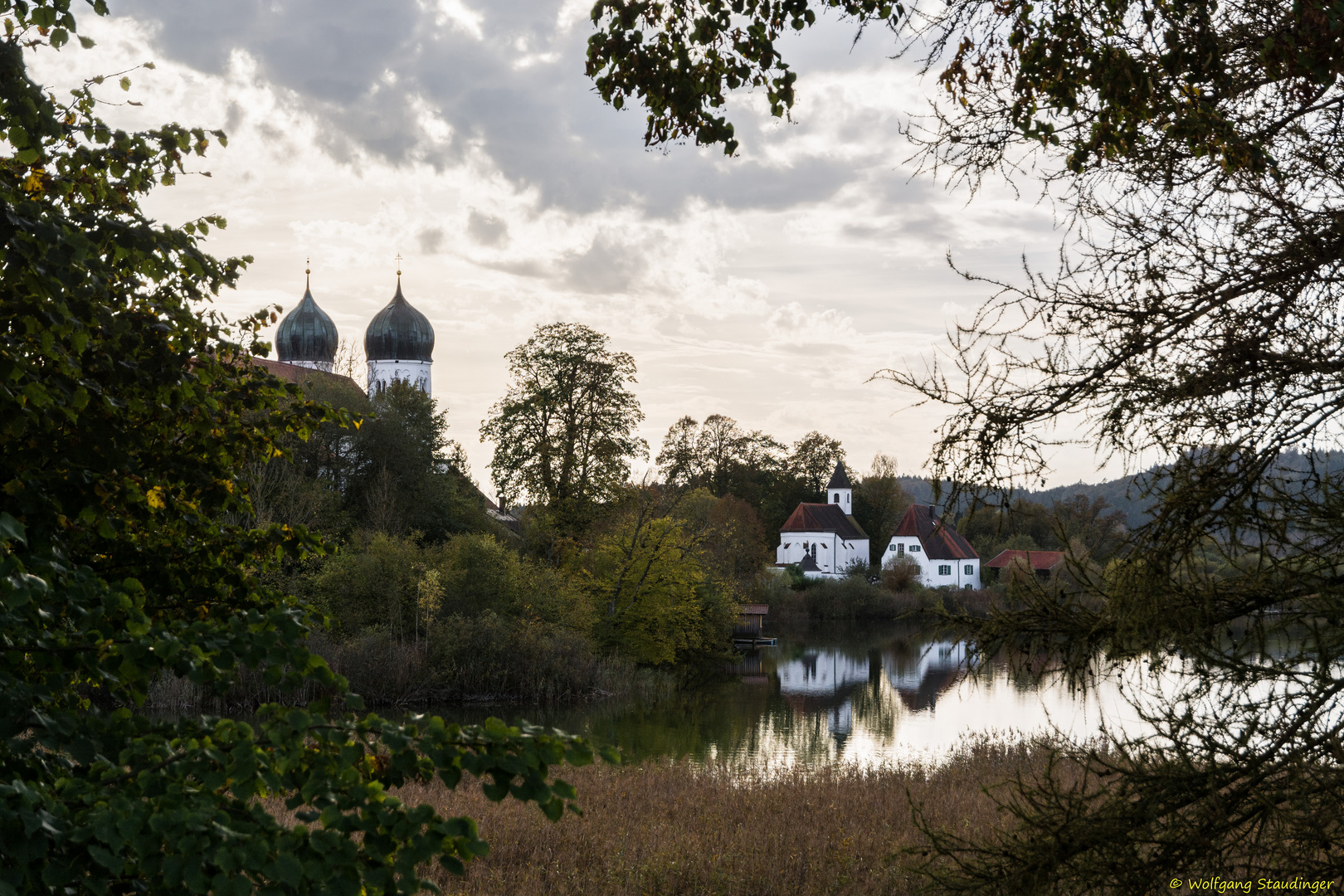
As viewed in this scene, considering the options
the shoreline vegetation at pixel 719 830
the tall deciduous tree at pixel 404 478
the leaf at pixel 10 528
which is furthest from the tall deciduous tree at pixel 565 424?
the leaf at pixel 10 528

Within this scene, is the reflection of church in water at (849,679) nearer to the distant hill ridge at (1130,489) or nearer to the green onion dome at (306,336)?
the distant hill ridge at (1130,489)

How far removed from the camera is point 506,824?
1123cm

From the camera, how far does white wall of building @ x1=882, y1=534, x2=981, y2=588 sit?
7250 centimetres

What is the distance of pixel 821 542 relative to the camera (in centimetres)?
7181

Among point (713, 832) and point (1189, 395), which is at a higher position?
point (1189, 395)

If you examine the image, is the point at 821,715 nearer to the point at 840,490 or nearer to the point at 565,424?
the point at 565,424

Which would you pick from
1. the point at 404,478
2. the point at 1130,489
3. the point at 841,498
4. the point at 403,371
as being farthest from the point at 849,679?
the point at 841,498

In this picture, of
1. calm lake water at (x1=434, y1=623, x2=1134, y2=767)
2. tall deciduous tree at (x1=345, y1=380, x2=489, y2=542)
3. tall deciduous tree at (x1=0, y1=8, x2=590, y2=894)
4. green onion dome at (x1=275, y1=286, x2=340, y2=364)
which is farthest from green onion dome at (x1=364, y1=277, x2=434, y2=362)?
tall deciduous tree at (x1=0, y1=8, x2=590, y2=894)

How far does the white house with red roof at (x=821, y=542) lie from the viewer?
70.9 meters

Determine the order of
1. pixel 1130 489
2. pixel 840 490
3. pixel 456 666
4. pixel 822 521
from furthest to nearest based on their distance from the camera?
1. pixel 840 490
2. pixel 822 521
3. pixel 456 666
4. pixel 1130 489

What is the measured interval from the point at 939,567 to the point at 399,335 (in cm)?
3756

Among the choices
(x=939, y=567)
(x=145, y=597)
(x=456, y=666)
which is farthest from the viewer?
(x=939, y=567)

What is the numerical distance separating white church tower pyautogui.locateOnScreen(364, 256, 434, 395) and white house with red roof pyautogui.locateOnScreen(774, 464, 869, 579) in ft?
80.8

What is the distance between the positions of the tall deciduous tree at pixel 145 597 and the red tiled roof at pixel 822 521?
65.9 metres
